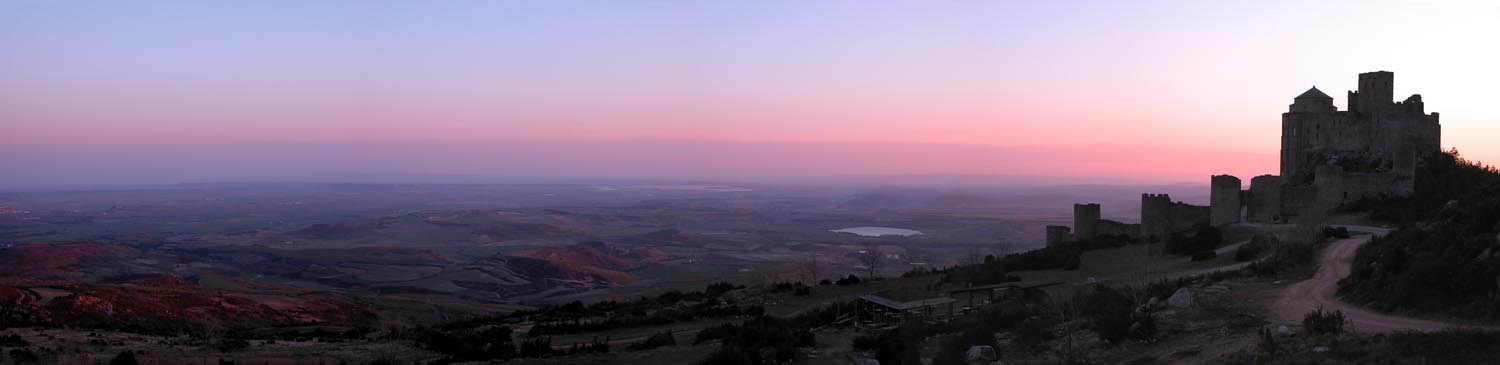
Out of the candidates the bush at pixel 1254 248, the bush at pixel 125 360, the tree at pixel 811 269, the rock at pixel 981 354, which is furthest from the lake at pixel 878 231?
the bush at pixel 125 360

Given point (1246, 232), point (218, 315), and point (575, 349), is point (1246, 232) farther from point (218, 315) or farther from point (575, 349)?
point (218, 315)

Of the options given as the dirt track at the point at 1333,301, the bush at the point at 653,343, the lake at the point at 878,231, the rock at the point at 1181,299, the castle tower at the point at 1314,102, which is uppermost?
the castle tower at the point at 1314,102

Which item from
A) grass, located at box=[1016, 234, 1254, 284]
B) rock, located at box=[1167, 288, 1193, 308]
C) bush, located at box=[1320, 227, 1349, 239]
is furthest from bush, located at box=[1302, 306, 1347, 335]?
bush, located at box=[1320, 227, 1349, 239]

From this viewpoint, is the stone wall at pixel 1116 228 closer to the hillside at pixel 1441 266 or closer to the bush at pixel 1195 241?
the bush at pixel 1195 241

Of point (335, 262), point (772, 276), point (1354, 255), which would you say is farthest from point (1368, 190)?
point (335, 262)

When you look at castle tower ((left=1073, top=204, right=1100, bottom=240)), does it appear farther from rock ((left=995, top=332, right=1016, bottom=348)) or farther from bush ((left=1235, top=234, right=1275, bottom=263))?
rock ((left=995, top=332, right=1016, bottom=348))

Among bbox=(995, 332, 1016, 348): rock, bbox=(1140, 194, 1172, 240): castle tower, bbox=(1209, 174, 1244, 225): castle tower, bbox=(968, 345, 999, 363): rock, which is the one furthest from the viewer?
bbox=(1140, 194, 1172, 240): castle tower
